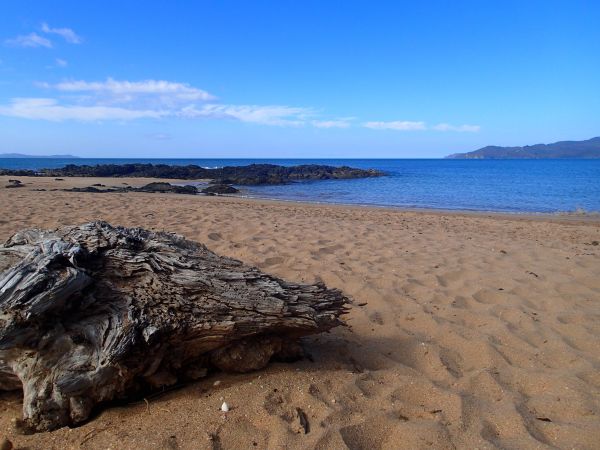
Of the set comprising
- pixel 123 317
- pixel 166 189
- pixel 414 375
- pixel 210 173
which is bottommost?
pixel 414 375

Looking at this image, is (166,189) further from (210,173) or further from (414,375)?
(414,375)

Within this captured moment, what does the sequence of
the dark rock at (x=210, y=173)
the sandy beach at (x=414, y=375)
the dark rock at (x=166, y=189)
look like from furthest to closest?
the dark rock at (x=210, y=173) < the dark rock at (x=166, y=189) < the sandy beach at (x=414, y=375)

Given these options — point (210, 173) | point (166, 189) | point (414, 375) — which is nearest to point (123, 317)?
point (414, 375)

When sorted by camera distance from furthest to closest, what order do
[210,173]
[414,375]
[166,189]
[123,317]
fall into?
1. [210,173]
2. [166,189]
3. [414,375]
4. [123,317]

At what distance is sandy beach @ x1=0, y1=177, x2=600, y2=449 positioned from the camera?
7.50ft

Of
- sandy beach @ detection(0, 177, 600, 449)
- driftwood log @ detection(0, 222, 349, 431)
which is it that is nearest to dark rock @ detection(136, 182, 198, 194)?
sandy beach @ detection(0, 177, 600, 449)

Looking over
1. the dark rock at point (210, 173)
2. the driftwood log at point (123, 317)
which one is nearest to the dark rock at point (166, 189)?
the dark rock at point (210, 173)

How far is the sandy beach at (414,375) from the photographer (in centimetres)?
229

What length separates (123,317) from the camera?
8.29ft

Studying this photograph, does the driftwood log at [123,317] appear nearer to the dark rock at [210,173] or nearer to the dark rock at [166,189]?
the dark rock at [166,189]

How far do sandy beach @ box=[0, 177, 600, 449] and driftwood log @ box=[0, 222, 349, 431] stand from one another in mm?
162

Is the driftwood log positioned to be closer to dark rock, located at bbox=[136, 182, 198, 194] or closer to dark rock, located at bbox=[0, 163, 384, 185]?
dark rock, located at bbox=[136, 182, 198, 194]

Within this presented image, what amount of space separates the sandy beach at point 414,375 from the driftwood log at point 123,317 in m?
0.16

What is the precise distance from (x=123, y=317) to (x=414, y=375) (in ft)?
6.70
